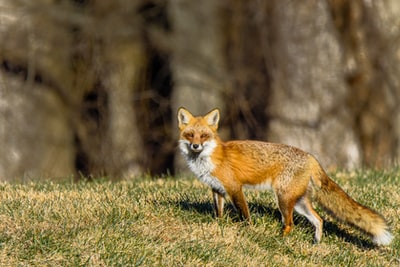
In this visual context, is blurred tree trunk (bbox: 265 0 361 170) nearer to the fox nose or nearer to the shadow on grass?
the shadow on grass

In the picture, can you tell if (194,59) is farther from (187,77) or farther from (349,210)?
(349,210)

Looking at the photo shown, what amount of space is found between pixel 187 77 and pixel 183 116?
361 inches

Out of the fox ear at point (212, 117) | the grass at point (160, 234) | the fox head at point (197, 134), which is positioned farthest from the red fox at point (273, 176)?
the grass at point (160, 234)

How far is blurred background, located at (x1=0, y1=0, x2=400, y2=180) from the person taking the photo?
15648 mm

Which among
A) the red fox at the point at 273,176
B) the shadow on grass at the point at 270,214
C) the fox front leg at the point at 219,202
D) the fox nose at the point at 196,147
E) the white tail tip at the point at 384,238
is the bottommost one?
the shadow on grass at the point at 270,214

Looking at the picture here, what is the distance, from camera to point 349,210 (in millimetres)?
7887

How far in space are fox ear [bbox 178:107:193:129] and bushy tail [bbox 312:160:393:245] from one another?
1384 mm

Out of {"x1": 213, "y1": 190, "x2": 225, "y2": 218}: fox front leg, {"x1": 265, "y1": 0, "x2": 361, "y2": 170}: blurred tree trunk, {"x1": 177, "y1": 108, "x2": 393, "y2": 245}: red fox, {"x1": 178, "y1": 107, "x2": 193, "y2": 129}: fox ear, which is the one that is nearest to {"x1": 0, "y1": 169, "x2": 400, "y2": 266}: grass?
{"x1": 213, "y1": 190, "x2": 225, "y2": 218}: fox front leg

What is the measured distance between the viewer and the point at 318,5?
51.2 feet

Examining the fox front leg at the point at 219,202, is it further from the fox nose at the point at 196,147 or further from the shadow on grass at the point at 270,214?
the fox nose at the point at 196,147

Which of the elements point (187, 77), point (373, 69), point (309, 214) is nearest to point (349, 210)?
point (309, 214)

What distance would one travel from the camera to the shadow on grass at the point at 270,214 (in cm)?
816

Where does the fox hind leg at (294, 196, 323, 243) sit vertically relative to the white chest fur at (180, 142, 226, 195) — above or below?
below

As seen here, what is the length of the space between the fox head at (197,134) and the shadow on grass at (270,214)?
28.9 inches
